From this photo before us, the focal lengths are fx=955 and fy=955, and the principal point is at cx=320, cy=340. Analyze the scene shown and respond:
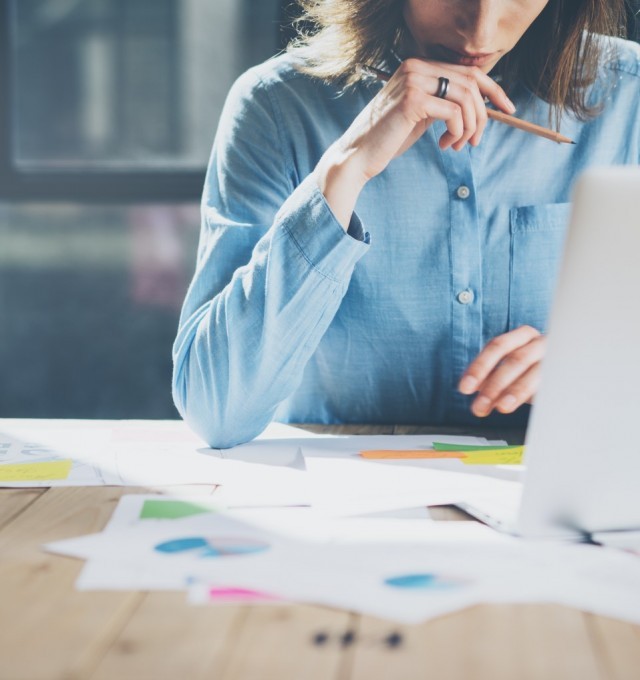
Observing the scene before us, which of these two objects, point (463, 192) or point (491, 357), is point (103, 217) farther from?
point (491, 357)

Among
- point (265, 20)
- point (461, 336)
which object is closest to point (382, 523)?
point (461, 336)

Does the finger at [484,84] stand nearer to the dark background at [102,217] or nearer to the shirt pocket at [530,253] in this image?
the shirt pocket at [530,253]

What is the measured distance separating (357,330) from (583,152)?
429 mm

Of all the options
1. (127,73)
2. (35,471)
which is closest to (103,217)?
(127,73)

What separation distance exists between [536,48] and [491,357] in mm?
556

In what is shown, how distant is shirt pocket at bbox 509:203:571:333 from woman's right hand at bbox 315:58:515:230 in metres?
0.25

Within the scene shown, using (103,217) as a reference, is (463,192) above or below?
above

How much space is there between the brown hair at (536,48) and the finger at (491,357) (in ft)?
1.48

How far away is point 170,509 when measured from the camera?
828 mm

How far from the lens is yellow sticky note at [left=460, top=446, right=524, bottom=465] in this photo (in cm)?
102

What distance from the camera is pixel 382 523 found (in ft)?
2.58

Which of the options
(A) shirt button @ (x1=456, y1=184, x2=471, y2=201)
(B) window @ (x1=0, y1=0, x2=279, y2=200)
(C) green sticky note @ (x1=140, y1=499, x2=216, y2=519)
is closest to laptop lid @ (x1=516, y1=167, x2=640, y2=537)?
(C) green sticky note @ (x1=140, y1=499, x2=216, y2=519)

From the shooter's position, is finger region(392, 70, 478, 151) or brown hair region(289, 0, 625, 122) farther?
brown hair region(289, 0, 625, 122)

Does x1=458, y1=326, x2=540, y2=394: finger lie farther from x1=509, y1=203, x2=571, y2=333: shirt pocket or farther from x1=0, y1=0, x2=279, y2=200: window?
x1=0, y1=0, x2=279, y2=200: window
